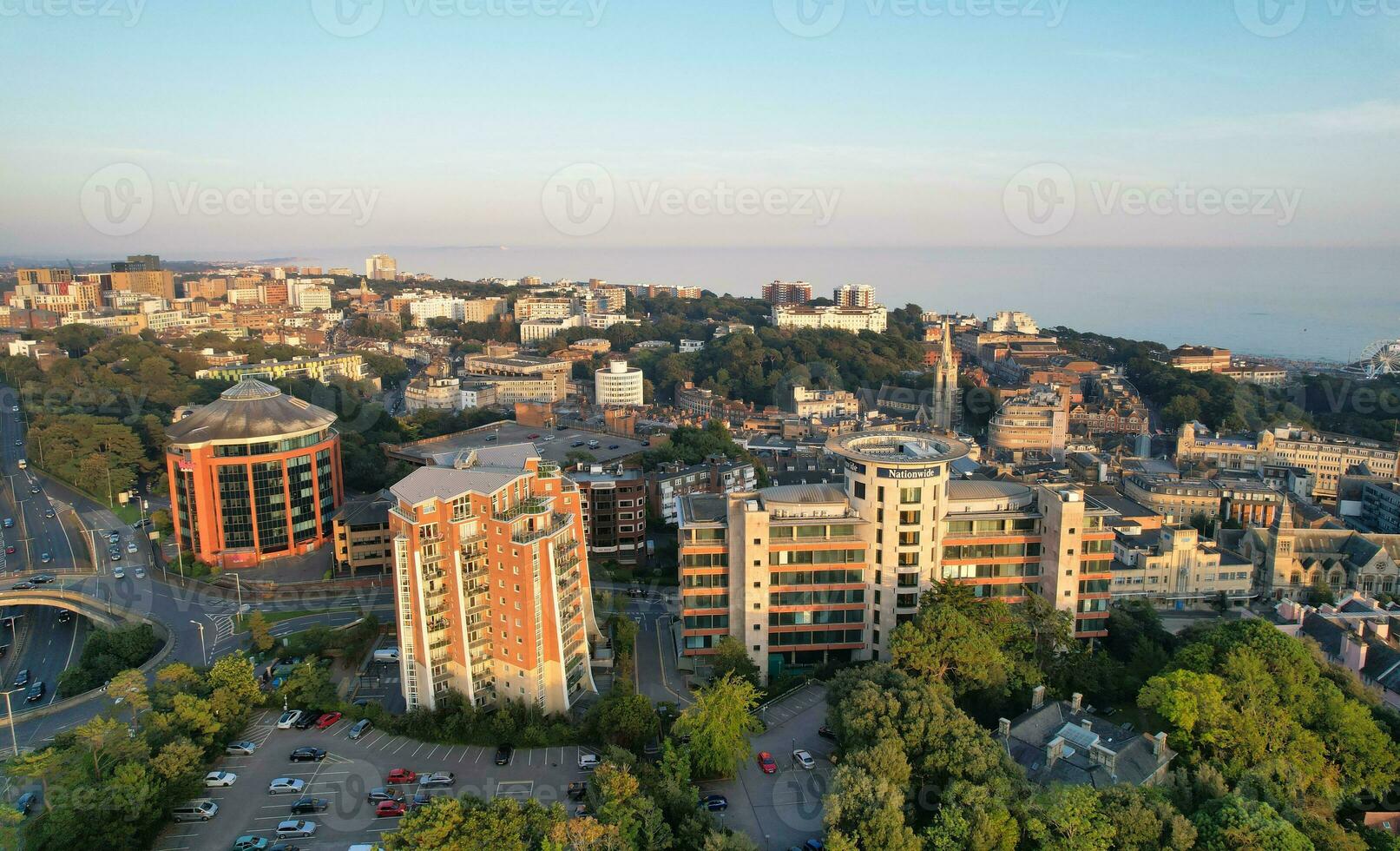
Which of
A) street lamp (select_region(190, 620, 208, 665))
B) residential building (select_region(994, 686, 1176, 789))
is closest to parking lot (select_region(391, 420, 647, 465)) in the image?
street lamp (select_region(190, 620, 208, 665))

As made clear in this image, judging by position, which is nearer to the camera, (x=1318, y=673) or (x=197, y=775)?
(x=197, y=775)

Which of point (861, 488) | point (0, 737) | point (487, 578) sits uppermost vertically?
point (861, 488)

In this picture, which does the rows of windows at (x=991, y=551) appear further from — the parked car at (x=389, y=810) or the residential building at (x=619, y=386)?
the residential building at (x=619, y=386)

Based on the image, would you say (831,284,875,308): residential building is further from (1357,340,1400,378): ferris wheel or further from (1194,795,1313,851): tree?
(1194,795,1313,851): tree

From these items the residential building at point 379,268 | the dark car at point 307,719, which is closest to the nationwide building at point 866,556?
the dark car at point 307,719

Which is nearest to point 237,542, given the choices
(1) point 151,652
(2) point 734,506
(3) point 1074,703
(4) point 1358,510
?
(1) point 151,652

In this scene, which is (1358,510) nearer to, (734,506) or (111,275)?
(734,506)

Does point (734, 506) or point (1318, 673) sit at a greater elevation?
point (734, 506)
